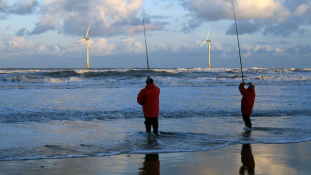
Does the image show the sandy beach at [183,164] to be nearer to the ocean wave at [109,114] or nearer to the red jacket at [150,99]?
the red jacket at [150,99]

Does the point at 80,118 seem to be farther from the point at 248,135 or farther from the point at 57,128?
the point at 248,135

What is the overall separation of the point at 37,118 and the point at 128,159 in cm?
537

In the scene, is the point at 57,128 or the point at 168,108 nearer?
the point at 57,128

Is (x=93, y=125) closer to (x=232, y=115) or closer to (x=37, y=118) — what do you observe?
(x=37, y=118)

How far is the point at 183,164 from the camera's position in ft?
16.3

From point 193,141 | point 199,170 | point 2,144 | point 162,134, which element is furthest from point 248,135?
point 2,144

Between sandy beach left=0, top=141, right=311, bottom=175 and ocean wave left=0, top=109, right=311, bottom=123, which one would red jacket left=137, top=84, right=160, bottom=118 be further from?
ocean wave left=0, top=109, right=311, bottom=123

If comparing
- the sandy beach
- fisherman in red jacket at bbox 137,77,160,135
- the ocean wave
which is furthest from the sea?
fisherman in red jacket at bbox 137,77,160,135

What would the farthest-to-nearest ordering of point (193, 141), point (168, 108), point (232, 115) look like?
point (168, 108) → point (232, 115) → point (193, 141)

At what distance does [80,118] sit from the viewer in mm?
9984

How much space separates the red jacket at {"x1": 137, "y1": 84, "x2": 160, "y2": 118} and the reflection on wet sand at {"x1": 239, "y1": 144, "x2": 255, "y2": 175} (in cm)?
203

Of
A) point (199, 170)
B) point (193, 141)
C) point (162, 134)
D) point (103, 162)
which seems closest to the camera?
point (199, 170)

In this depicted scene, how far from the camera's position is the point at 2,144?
632 centimetres

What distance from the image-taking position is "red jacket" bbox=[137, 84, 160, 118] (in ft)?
22.6
